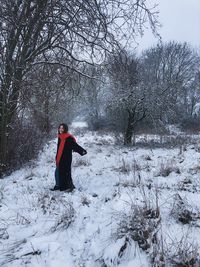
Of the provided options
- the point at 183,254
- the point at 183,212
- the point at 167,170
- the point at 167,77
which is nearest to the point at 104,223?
the point at 183,212

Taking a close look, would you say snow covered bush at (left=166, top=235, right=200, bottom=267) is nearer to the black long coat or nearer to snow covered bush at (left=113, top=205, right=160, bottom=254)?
snow covered bush at (left=113, top=205, right=160, bottom=254)

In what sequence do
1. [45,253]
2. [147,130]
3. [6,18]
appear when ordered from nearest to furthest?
[45,253] → [6,18] → [147,130]

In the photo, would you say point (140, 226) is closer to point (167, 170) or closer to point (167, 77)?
point (167, 170)

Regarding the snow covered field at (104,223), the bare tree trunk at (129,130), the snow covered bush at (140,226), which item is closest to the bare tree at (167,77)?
the bare tree trunk at (129,130)

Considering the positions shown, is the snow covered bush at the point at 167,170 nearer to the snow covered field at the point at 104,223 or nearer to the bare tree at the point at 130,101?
the snow covered field at the point at 104,223

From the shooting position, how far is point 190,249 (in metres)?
3.81

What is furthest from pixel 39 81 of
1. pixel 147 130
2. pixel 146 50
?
pixel 146 50

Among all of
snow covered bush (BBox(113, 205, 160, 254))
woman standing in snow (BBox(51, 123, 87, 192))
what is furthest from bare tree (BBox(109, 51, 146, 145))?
snow covered bush (BBox(113, 205, 160, 254))

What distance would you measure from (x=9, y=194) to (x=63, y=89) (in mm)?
4873

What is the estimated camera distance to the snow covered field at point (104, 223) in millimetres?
3977

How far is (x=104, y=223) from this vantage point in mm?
4859

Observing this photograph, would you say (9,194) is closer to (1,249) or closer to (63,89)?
(1,249)

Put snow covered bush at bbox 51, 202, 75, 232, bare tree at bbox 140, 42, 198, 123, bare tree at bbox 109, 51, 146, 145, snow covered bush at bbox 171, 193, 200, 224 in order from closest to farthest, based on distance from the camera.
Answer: snow covered bush at bbox 171, 193, 200, 224, snow covered bush at bbox 51, 202, 75, 232, bare tree at bbox 109, 51, 146, 145, bare tree at bbox 140, 42, 198, 123

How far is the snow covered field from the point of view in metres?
3.98
